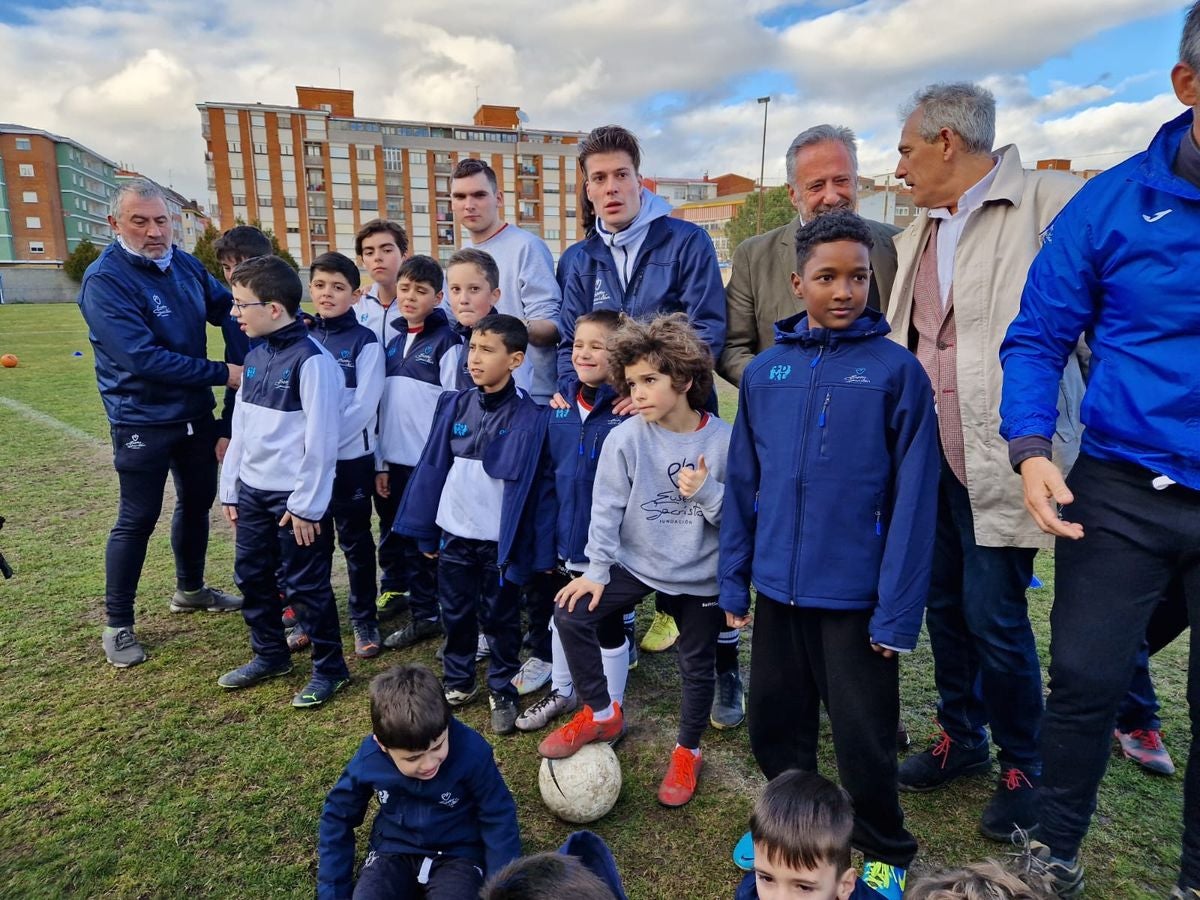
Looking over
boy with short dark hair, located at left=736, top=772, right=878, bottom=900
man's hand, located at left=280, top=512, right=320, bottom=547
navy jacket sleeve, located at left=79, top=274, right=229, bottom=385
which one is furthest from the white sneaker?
navy jacket sleeve, located at left=79, top=274, right=229, bottom=385

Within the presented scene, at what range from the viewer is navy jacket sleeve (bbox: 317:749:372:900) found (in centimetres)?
229

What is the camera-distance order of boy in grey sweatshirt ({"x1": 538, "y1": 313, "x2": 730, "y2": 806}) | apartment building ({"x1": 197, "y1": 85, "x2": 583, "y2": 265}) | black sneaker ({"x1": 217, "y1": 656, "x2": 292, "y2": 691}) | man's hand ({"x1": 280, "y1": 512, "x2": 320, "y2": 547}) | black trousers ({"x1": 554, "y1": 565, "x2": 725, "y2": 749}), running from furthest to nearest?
1. apartment building ({"x1": 197, "y1": 85, "x2": 583, "y2": 265})
2. black sneaker ({"x1": 217, "y1": 656, "x2": 292, "y2": 691})
3. man's hand ({"x1": 280, "y1": 512, "x2": 320, "y2": 547})
4. black trousers ({"x1": 554, "y1": 565, "x2": 725, "y2": 749})
5. boy in grey sweatshirt ({"x1": 538, "y1": 313, "x2": 730, "y2": 806})

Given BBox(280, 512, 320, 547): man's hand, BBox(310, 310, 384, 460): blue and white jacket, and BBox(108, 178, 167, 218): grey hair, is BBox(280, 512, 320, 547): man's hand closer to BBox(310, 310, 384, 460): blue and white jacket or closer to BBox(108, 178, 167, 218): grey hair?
BBox(310, 310, 384, 460): blue and white jacket

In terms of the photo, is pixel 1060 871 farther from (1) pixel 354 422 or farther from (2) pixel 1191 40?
(1) pixel 354 422

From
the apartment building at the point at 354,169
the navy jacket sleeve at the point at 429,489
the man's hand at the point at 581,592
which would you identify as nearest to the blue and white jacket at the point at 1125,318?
the man's hand at the point at 581,592

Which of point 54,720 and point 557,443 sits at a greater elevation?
point 557,443

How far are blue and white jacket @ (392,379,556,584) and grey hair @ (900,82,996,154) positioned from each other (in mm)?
1938

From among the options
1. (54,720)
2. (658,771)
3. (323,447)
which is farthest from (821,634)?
(54,720)

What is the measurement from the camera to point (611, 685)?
10.9 ft

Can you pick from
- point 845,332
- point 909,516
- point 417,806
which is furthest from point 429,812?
point 845,332

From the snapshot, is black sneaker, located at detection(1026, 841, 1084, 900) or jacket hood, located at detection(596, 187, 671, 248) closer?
black sneaker, located at detection(1026, 841, 1084, 900)

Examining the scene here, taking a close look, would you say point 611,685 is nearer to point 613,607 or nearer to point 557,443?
point 613,607

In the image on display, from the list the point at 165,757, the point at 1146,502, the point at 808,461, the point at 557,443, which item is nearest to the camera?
the point at 1146,502

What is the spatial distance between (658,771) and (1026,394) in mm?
2020
